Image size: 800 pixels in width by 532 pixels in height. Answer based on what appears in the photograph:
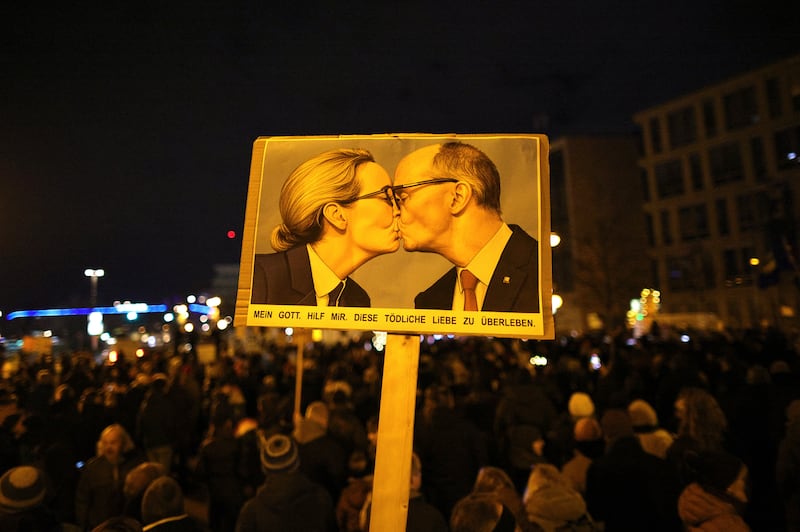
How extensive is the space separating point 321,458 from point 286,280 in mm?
3382

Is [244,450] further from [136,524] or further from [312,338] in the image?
[312,338]

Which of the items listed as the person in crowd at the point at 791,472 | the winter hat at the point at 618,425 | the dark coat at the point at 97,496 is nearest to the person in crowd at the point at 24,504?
the dark coat at the point at 97,496

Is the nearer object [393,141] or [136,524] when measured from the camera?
[393,141]

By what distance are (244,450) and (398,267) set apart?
439 cm

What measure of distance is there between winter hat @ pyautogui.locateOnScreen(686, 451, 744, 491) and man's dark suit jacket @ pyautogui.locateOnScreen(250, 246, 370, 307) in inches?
93.9

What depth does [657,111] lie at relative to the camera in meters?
46.8

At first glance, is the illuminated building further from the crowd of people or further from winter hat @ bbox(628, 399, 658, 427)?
winter hat @ bbox(628, 399, 658, 427)

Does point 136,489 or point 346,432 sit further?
point 346,432

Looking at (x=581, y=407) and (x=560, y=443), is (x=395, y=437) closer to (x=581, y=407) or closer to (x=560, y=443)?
(x=560, y=443)

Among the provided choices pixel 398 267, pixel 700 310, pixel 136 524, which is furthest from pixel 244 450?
pixel 700 310

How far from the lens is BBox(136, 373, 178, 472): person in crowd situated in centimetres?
815

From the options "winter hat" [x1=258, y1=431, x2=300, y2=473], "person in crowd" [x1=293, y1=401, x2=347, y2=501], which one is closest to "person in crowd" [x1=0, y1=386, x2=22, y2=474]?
"person in crowd" [x1=293, y1=401, x2=347, y2=501]

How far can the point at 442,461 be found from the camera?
560 cm

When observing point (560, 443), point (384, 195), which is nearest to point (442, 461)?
point (560, 443)
